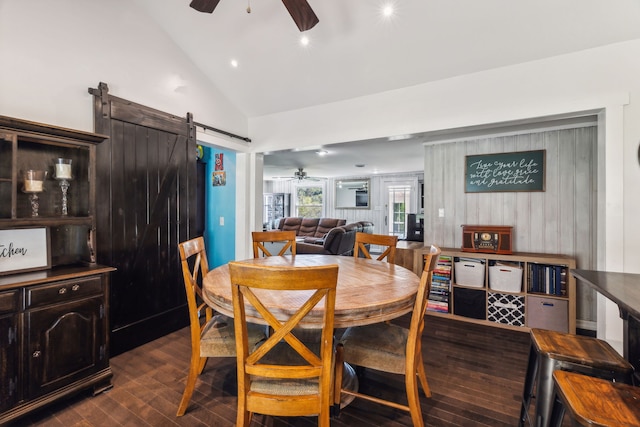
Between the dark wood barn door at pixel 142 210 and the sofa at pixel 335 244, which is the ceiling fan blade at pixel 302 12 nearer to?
the dark wood barn door at pixel 142 210

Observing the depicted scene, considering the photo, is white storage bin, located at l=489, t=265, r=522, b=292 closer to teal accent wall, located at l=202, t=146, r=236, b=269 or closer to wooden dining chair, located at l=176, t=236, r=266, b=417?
wooden dining chair, located at l=176, t=236, r=266, b=417

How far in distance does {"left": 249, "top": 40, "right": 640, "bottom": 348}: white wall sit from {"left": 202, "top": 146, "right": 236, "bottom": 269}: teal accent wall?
2.35 metres

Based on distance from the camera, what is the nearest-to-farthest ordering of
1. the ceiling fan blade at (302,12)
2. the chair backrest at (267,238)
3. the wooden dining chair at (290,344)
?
1. the wooden dining chair at (290,344)
2. the ceiling fan blade at (302,12)
3. the chair backrest at (267,238)

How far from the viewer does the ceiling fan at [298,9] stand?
1811 mm

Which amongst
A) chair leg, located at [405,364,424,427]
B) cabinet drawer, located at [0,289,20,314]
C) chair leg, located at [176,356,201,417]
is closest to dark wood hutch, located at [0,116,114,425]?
cabinet drawer, located at [0,289,20,314]

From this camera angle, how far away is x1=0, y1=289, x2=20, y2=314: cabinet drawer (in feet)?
5.21

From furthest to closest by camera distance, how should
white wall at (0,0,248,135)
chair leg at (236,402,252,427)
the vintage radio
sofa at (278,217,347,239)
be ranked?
sofa at (278,217,347,239)
the vintage radio
white wall at (0,0,248,135)
chair leg at (236,402,252,427)

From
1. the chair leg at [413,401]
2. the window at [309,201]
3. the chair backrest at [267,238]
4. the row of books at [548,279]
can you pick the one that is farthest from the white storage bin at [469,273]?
the window at [309,201]

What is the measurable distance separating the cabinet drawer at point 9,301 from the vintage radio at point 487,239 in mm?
3758

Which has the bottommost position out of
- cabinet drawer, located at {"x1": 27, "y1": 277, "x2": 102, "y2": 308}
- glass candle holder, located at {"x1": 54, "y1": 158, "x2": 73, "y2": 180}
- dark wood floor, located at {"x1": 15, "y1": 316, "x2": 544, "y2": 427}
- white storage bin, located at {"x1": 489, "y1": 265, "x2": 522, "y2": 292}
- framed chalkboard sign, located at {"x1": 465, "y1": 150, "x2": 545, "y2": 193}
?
dark wood floor, located at {"x1": 15, "y1": 316, "x2": 544, "y2": 427}

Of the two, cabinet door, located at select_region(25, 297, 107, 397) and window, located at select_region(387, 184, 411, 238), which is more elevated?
window, located at select_region(387, 184, 411, 238)

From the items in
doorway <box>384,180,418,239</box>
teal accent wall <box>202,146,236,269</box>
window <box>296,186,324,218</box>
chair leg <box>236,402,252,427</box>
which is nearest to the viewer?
chair leg <box>236,402,252,427</box>

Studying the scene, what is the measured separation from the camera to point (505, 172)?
337 centimetres

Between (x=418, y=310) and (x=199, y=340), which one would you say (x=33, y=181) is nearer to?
(x=199, y=340)
